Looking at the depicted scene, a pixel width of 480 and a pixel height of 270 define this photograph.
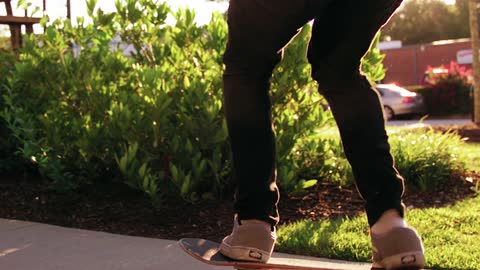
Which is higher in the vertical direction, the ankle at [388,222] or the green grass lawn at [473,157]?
the ankle at [388,222]

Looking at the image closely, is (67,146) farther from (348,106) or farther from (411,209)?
(348,106)

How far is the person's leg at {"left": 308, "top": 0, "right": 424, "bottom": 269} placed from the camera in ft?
6.89

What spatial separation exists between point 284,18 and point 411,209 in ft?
9.44

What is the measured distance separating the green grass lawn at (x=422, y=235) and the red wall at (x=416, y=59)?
37875 mm

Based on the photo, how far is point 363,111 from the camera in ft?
7.00

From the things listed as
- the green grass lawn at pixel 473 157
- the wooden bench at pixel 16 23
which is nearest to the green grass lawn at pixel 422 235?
the green grass lawn at pixel 473 157

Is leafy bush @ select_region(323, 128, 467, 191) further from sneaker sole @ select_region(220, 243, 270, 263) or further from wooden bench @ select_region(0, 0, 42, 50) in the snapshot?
wooden bench @ select_region(0, 0, 42, 50)

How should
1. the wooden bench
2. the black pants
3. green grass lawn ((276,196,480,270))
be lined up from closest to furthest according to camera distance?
1. the black pants
2. green grass lawn ((276,196,480,270))
3. the wooden bench

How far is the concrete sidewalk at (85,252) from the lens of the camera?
3.18 m

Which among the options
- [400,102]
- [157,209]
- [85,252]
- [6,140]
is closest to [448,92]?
[400,102]

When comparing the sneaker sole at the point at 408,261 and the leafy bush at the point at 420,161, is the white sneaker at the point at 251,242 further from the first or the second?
the leafy bush at the point at 420,161

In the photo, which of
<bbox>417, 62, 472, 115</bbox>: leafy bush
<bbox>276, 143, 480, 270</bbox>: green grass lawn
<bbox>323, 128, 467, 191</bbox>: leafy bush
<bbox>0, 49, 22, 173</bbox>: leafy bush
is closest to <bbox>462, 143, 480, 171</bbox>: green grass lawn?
<bbox>323, 128, 467, 191</bbox>: leafy bush

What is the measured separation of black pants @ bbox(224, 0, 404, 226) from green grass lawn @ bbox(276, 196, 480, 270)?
3.86 ft

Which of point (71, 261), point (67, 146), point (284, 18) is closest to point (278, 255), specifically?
point (71, 261)
